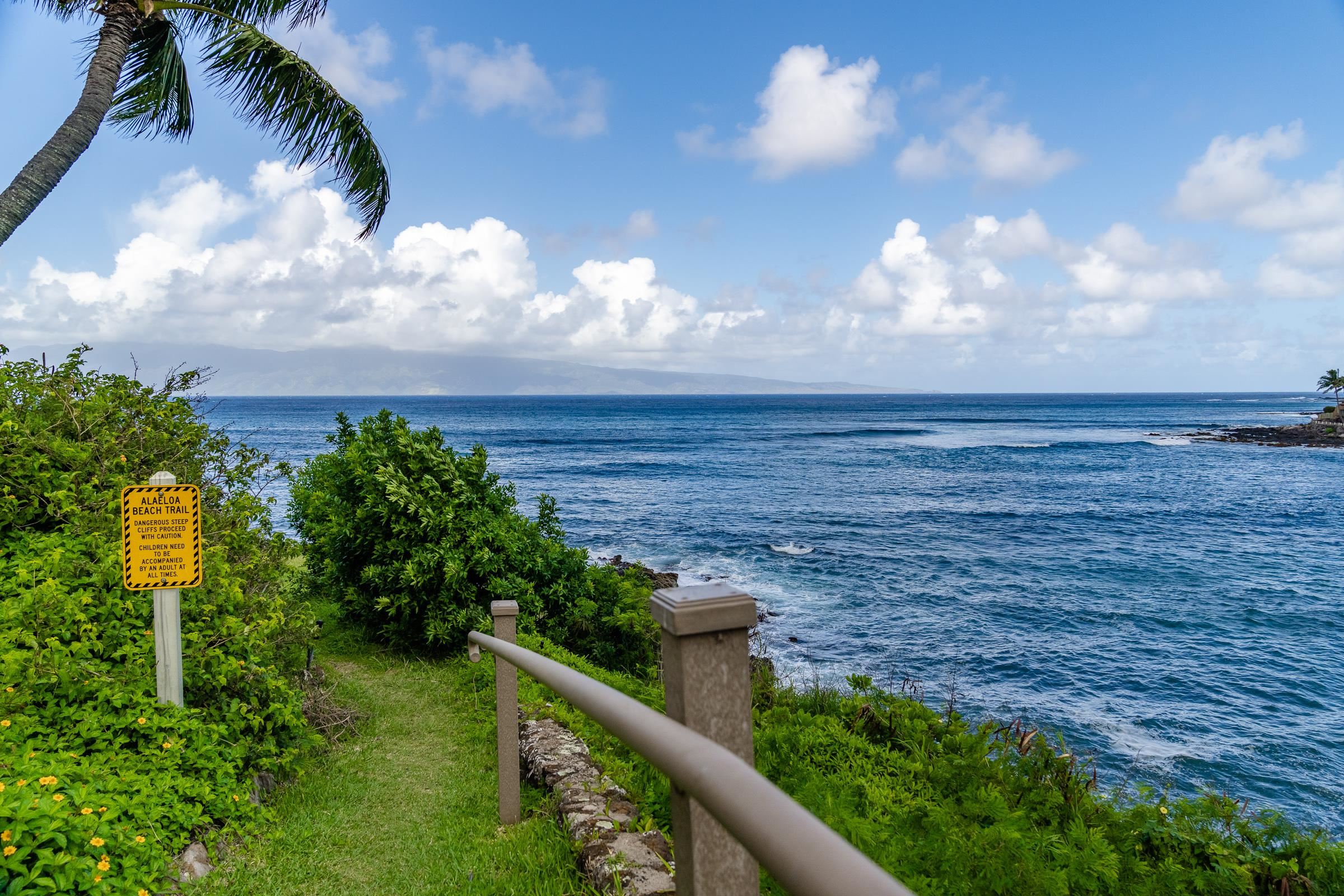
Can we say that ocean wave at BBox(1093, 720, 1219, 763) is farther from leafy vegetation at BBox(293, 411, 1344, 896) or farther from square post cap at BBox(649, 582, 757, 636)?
square post cap at BBox(649, 582, 757, 636)

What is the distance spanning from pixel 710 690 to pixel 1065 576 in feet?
65.3

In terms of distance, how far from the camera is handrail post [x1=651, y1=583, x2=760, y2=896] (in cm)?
130

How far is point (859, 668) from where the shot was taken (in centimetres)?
1230

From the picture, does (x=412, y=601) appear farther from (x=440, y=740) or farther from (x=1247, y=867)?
(x=1247, y=867)

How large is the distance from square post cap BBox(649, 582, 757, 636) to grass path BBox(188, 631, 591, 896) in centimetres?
254

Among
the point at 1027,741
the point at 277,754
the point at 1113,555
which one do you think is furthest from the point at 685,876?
the point at 1113,555

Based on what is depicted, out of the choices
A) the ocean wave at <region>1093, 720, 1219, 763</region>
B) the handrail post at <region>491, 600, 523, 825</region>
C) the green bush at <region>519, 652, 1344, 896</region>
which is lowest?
the ocean wave at <region>1093, 720, 1219, 763</region>

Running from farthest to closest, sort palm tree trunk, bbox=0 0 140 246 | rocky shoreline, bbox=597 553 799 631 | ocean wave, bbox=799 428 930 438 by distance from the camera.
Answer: ocean wave, bbox=799 428 930 438
rocky shoreline, bbox=597 553 799 631
palm tree trunk, bbox=0 0 140 246

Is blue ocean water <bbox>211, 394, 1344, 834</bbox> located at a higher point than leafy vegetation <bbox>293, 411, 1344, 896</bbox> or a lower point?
lower

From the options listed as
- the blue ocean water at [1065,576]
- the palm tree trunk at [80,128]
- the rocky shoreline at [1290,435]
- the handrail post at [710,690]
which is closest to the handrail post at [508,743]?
the handrail post at [710,690]

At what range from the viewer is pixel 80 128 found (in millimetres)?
6793

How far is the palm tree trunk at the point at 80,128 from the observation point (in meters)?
6.26

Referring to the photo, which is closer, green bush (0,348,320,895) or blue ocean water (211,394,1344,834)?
green bush (0,348,320,895)

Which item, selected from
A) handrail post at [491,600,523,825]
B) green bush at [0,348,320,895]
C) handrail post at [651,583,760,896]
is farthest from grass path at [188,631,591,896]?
handrail post at [651,583,760,896]
